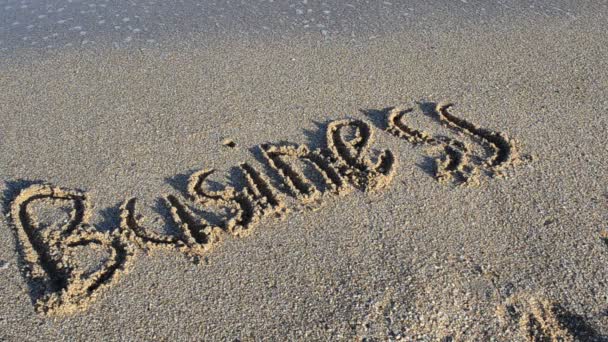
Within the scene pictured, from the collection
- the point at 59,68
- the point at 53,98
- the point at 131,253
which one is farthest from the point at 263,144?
the point at 59,68

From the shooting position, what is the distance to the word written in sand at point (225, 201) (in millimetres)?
2506

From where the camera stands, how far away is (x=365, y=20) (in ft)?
15.7

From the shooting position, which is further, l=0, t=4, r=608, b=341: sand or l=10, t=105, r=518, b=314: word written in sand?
l=10, t=105, r=518, b=314: word written in sand

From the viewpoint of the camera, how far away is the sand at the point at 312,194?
2340mm

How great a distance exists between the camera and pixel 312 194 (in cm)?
286

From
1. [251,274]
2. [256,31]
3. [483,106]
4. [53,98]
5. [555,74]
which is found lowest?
[53,98]

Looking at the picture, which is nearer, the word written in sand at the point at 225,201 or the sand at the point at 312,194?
the sand at the point at 312,194

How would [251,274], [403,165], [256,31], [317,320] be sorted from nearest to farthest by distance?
[317,320], [251,274], [403,165], [256,31]

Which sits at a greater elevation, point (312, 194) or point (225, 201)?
point (312, 194)

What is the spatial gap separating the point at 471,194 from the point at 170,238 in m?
1.38

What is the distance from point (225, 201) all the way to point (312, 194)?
0.40m

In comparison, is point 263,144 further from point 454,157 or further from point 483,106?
point 483,106

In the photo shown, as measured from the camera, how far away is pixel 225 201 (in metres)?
2.85

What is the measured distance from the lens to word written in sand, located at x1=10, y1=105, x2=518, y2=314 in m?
2.51
